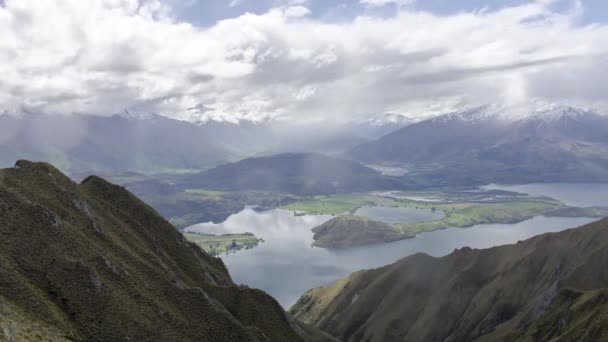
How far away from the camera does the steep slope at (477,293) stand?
13975cm

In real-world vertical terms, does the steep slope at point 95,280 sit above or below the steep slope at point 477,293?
above

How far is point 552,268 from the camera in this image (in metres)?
157

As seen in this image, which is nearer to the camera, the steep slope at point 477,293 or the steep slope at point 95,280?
the steep slope at point 95,280

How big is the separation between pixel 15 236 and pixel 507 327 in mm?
121433

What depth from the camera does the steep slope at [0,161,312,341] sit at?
62.2 m

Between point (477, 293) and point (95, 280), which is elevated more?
point (95, 280)

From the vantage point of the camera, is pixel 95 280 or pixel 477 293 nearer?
pixel 95 280

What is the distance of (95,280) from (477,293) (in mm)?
131397

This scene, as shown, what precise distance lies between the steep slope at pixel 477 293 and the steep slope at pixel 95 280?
75.0 meters

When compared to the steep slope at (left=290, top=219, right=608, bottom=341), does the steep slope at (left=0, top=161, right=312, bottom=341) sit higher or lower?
higher

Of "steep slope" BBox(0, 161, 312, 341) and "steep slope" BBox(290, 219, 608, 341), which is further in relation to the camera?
"steep slope" BBox(290, 219, 608, 341)

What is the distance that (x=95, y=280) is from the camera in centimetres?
6931

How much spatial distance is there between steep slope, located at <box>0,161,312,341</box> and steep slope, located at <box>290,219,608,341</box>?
75.0m

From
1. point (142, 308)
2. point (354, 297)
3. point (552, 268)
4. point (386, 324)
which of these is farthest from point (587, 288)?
point (142, 308)
